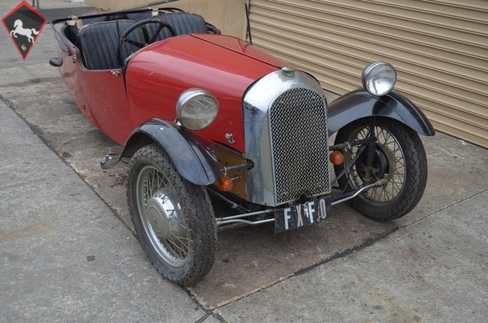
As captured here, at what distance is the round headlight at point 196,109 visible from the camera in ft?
9.60

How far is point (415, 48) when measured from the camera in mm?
5672

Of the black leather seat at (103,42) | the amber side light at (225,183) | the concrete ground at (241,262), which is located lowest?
the concrete ground at (241,262)

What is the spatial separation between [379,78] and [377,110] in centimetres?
21

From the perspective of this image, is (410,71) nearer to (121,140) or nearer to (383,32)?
(383,32)

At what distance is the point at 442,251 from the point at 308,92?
1412 mm

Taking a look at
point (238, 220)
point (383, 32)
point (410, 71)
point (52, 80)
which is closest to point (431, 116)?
point (410, 71)

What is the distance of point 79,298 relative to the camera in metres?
3.04

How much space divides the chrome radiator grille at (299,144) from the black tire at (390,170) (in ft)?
1.99

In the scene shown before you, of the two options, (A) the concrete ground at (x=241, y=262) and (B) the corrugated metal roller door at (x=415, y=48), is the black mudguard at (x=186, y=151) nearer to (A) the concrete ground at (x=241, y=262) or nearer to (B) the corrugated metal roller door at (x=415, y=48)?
(A) the concrete ground at (x=241, y=262)
